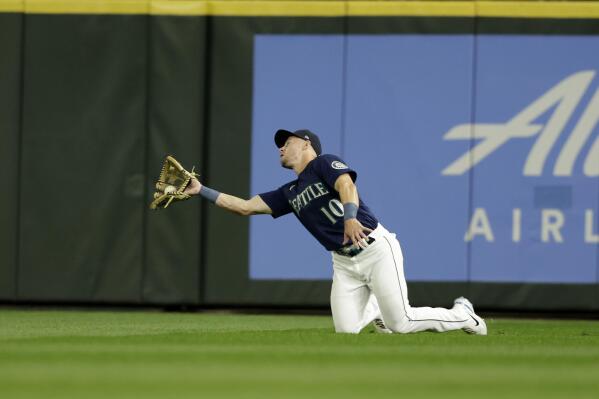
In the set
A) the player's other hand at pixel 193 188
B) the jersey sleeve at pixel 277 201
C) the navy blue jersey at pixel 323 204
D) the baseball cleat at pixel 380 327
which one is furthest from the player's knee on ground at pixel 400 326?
the player's other hand at pixel 193 188

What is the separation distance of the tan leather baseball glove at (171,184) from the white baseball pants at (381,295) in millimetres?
1210

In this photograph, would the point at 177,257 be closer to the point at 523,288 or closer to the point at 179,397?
the point at 523,288

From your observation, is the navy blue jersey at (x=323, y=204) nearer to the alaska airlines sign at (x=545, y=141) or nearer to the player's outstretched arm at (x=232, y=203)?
the player's outstretched arm at (x=232, y=203)

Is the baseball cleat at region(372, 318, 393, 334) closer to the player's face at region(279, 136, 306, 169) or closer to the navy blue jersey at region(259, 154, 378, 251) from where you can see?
the navy blue jersey at region(259, 154, 378, 251)

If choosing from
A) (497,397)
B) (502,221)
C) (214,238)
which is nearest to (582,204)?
(502,221)

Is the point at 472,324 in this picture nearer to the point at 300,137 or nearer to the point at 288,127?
the point at 300,137

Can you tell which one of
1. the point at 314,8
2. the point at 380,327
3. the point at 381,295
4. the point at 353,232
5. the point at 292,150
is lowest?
the point at 380,327

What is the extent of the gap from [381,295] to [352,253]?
1.18ft

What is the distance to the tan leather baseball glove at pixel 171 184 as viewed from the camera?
9.96 meters

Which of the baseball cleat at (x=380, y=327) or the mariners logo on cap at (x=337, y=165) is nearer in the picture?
the mariners logo on cap at (x=337, y=165)

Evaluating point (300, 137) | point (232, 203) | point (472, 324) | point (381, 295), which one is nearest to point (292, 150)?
point (300, 137)

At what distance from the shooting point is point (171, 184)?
10.1 meters

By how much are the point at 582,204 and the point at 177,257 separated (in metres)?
4.09

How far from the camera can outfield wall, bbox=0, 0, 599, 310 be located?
13633 millimetres
